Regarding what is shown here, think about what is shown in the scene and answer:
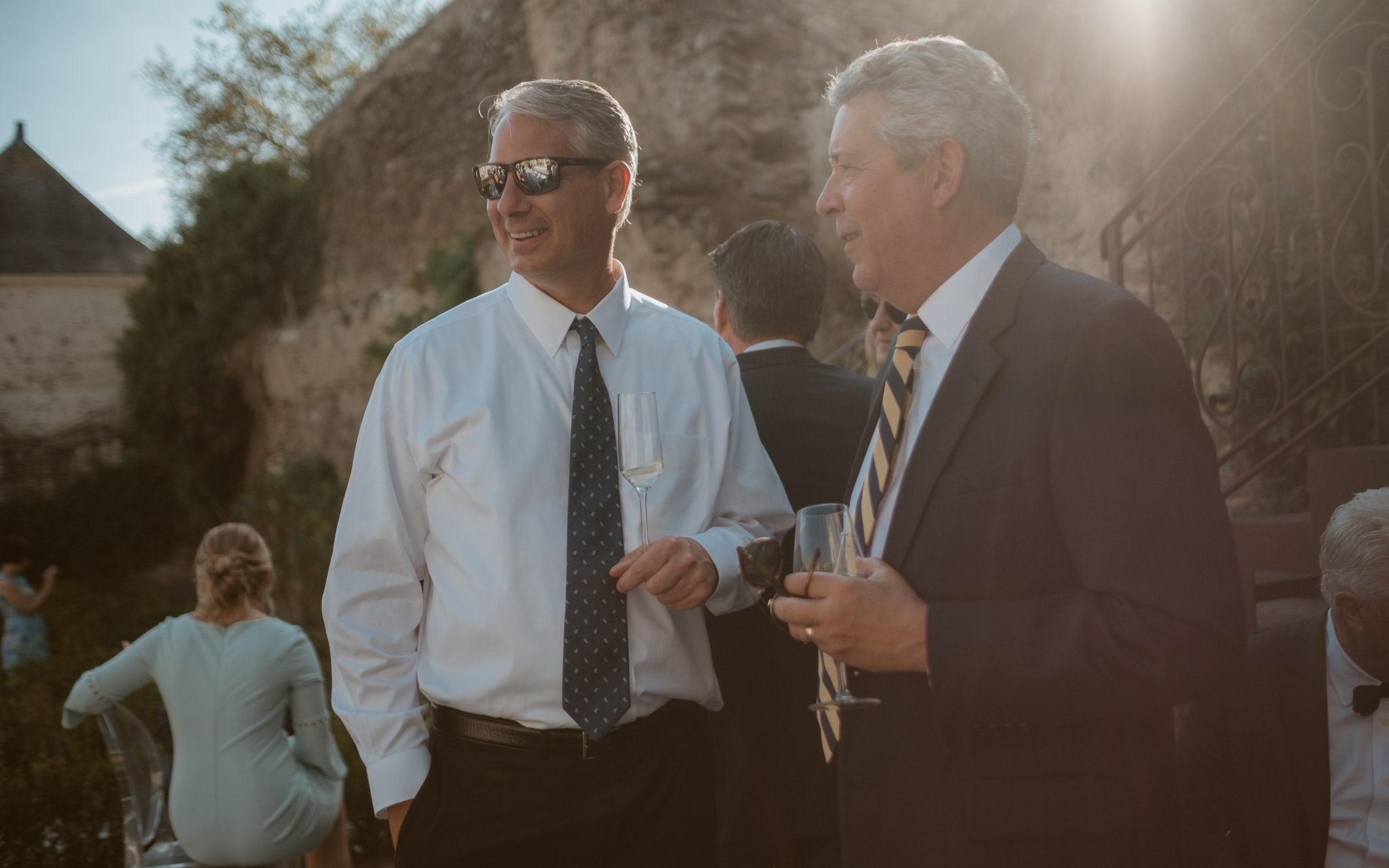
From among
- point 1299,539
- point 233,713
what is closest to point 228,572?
point 233,713

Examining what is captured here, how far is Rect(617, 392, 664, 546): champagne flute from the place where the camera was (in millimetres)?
2088

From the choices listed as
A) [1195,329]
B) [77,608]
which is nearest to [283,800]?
[1195,329]

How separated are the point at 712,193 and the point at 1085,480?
27.3 ft

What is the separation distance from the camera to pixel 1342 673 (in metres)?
2.58

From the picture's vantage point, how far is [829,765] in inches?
110

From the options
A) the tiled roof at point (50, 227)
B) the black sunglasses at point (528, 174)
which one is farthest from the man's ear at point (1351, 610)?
the tiled roof at point (50, 227)

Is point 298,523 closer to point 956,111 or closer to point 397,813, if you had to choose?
point 397,813

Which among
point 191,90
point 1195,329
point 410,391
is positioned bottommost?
point 410,391

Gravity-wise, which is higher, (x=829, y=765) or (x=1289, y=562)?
(x=1289, y=562)

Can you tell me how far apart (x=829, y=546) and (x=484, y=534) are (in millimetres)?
813

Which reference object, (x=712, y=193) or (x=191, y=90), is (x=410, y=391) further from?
(x=191, y=90)

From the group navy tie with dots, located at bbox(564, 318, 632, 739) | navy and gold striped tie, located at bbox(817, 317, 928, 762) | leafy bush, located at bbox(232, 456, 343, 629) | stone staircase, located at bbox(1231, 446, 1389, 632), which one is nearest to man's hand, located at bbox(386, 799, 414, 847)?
navy tie with dots, located at bbox(564, 318, 632, 739)

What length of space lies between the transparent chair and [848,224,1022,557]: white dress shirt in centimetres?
356

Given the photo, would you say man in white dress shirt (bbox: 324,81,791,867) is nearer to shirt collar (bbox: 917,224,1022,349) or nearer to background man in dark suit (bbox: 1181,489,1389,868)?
shirt collar (bbox: 917,224,1022,349)
